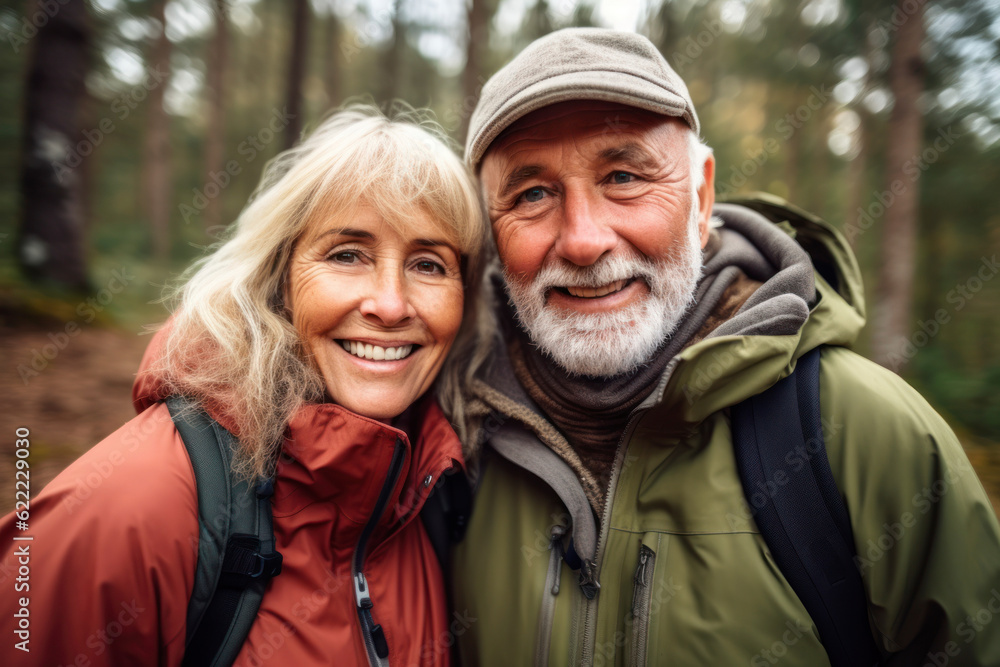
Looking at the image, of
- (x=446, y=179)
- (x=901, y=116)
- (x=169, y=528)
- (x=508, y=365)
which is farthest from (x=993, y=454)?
(x=169, y=528)

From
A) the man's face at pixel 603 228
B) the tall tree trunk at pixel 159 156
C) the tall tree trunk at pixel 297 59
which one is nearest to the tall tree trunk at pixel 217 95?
the tall tree trunk at pixel 159 156

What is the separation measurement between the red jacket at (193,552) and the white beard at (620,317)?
519mm

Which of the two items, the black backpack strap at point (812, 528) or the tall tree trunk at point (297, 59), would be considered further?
the tall tree trunk at point (297, 59)

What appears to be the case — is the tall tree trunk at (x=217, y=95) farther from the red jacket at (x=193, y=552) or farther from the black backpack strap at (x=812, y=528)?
the black backpack strap at (x=812, y=528)

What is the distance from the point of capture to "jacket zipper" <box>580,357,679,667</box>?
4.83ft

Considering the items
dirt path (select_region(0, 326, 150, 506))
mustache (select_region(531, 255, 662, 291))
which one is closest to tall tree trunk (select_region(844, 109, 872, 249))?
mustache (select_region(531, 255, 662, 291))

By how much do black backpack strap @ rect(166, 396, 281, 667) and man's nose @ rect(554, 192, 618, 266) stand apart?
1180mm

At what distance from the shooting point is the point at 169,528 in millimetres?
1295

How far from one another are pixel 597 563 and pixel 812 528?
59 cm

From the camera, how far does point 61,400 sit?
13.0 feet

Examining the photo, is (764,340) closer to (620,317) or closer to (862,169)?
(620,317)

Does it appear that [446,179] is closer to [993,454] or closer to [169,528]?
[169,528]

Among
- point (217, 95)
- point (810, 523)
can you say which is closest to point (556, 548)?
point (810, 523)

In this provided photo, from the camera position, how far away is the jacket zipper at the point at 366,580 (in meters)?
1.48
